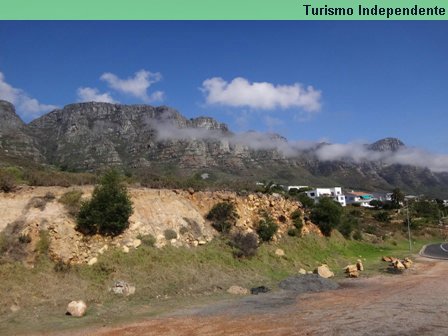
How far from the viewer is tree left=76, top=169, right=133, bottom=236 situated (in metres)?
22.8

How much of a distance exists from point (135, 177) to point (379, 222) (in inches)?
2263

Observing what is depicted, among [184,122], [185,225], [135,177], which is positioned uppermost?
A: [184,122]

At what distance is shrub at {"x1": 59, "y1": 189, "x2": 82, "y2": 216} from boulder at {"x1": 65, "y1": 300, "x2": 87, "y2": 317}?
25.8 ft

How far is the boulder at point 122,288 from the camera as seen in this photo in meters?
19.4

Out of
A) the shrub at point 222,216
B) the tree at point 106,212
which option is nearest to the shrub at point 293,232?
the shrub at point 222,216

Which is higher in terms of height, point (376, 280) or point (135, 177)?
point (135, 177)

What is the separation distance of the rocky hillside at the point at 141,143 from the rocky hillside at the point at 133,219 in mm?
55136

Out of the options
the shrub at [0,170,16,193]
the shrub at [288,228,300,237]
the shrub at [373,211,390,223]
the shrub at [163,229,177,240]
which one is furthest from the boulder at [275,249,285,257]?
the shrub at [373,211,390,223]

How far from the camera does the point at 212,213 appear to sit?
99.1 feet

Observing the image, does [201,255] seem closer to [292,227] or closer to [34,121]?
[292,227]

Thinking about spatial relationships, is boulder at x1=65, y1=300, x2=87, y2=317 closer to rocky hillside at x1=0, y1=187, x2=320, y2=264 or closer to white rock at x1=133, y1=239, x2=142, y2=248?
rocky hillside at x1=0, y1=187, x2=320, y2=264

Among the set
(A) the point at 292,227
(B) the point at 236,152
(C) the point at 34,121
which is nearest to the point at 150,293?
(A) the point at 292,227

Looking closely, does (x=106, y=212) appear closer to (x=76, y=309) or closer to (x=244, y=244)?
(x=76, y=309)

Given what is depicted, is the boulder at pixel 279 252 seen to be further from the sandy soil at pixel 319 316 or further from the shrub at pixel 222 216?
the sandy soil at pixel 319 316
